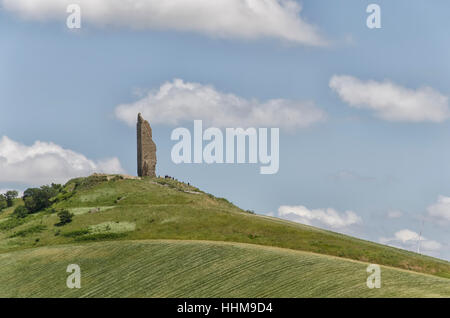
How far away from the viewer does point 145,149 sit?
340 feet

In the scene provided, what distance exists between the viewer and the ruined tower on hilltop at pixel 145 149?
10331 cm

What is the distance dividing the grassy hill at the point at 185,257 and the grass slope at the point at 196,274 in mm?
98

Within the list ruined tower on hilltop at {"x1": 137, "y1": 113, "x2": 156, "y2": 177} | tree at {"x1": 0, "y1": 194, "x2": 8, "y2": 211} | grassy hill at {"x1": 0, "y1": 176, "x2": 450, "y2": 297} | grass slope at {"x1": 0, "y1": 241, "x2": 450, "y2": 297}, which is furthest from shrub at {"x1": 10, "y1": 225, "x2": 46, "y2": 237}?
tree at {"x1": 0, "y1": 194, "x2": 8, "y2": 211}

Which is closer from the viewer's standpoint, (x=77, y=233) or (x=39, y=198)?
(x=77, y=233)

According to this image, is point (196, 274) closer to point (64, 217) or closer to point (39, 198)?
point (64, 217)

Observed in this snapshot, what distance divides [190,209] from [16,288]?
1035 inches

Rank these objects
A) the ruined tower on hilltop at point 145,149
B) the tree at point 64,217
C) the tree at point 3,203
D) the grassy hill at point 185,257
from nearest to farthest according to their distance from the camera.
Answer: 1. the grassy hill at point 185,257
2. the tree at point 64,217
3. the ruined tower on hilltop at point 145,149
4. the tree at point 3,203

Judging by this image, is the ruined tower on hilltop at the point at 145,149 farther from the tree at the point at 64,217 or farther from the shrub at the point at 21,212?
the tree at the point at 64,217

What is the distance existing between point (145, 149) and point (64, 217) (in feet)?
80.5

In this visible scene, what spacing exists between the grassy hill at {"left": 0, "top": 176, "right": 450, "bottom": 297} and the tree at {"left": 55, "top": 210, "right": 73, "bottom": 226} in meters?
0.97

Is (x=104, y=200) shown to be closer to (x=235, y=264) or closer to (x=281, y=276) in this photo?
(x=235, y=264)

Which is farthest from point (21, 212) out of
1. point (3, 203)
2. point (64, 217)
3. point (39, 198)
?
point (3, 203)

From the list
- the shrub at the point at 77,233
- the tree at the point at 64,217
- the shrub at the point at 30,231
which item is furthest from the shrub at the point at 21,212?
the shrub at the point at 77,233
